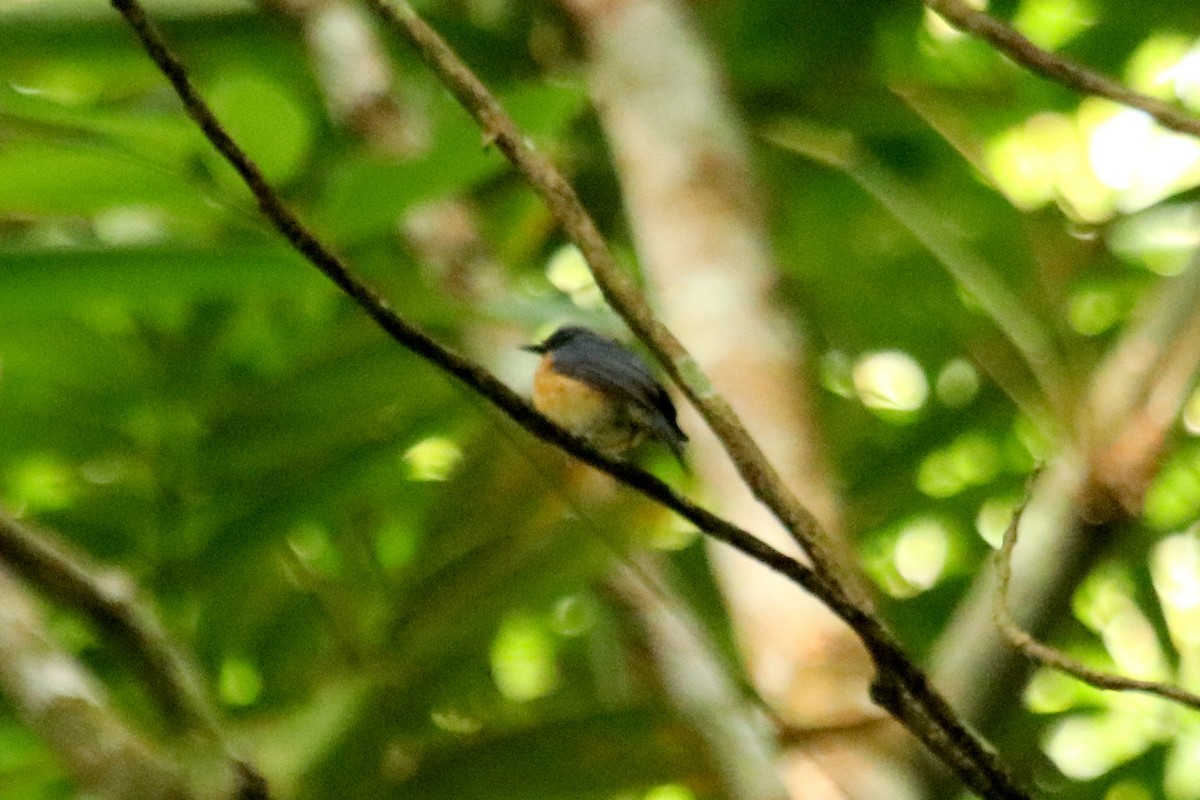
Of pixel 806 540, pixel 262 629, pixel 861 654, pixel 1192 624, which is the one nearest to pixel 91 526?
pixel 262 629

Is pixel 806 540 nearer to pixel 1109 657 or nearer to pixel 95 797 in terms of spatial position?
pixel 95 797

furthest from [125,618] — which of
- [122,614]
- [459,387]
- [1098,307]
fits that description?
[1098,307]

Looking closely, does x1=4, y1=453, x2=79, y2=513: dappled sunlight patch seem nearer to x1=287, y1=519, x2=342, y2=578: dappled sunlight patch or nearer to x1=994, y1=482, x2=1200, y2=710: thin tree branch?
x1=287, y1=519, x2=342, y2=578: dappled sunlight patch

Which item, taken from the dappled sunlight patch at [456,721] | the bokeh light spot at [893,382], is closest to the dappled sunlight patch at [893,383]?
the bokeh light spot at [893,382]

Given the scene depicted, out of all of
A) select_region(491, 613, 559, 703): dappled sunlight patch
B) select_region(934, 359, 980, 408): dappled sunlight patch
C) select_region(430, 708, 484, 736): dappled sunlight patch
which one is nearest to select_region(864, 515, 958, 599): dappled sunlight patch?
select_region(934, 359, 980, 408): dappled sunlight patch

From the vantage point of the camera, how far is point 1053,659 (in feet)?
4.01

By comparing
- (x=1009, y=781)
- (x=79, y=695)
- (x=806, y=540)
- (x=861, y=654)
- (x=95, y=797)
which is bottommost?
(x=1009, y=781)

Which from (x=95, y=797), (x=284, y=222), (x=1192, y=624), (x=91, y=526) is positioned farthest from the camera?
(x=1192, y=624)

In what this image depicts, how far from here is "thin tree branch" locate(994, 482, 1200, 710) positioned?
1148 millimetres

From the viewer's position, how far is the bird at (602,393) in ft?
8.33

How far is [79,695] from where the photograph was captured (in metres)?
1.51

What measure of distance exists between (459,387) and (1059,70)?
0.71 m

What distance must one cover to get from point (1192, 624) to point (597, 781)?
153 cm

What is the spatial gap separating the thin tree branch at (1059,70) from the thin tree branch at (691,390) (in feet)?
1.45
